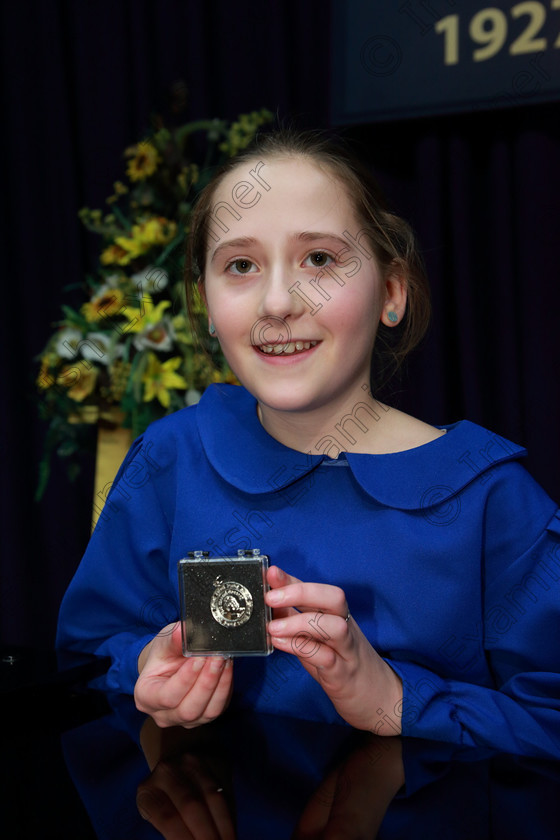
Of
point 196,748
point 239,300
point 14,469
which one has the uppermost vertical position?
point 239,300

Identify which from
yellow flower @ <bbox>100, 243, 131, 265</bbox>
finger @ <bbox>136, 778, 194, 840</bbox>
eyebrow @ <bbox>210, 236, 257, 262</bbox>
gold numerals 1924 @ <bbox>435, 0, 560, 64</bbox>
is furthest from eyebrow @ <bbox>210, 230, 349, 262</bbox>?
gold numerals 1924 @ <bbox>435, 0, 560, 64</bbox>

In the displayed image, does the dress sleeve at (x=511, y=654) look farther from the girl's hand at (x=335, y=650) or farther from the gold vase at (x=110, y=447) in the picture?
the gold vase at (x=110, y=447)

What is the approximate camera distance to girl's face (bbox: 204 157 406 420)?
0.85m

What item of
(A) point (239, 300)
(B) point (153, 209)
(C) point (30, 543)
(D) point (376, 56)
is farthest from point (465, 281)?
(C) point (30, 543)

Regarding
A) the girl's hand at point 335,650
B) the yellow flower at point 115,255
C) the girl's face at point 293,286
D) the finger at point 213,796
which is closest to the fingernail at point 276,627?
the girl's hand at point 335,650

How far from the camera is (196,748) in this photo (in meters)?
0.69

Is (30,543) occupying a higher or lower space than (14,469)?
lower

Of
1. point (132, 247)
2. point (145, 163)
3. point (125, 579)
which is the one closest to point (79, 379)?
point (132, 247)

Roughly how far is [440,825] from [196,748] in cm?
23

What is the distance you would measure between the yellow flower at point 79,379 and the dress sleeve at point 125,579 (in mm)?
714

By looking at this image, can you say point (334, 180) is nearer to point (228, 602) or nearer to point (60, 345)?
point (228, 602)

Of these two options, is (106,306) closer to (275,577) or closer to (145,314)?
(145,314)

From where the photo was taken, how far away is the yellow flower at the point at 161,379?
164 centimetres

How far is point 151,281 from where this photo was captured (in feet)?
5.47
